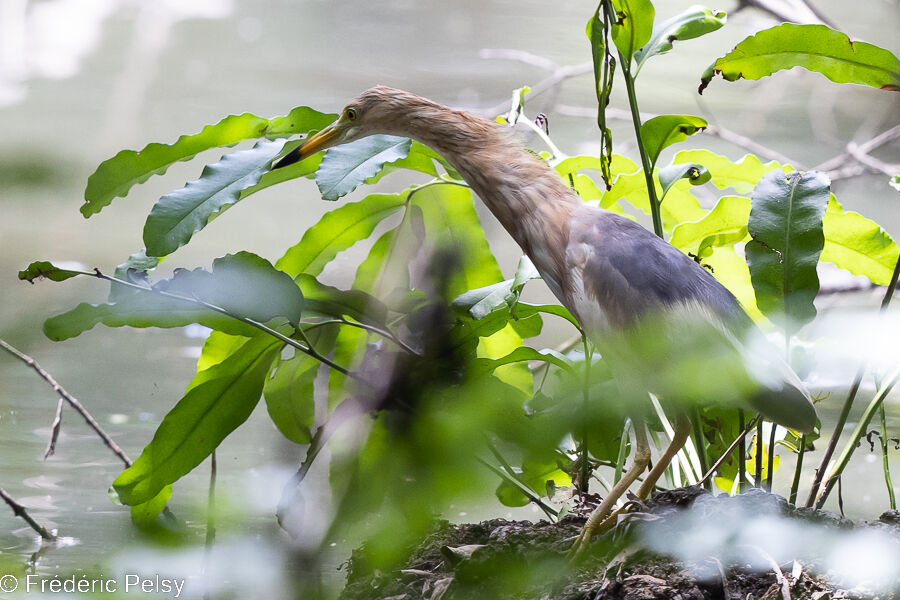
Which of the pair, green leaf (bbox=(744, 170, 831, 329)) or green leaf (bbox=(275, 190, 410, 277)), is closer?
green leaf (bbox=(744, 170, 831, 329))

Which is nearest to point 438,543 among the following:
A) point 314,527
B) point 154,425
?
point 314,527

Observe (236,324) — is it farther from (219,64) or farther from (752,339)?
(219,64)

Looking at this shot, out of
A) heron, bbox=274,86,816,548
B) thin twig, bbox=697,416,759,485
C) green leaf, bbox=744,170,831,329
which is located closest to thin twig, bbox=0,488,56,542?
heron, bbox=274,86,816,548

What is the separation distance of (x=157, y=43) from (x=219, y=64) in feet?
0.39

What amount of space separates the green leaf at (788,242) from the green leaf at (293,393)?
54cm

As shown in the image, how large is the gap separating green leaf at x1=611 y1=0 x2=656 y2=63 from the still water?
2.01 feet

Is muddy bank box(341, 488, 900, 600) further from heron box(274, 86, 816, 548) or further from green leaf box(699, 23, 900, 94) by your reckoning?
green leaf box(699, 23, 900, 94)

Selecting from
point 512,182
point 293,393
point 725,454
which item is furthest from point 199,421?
point 725,454

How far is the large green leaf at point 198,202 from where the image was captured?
702 mm

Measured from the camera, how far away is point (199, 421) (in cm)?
80

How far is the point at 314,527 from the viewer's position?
86 centimetres

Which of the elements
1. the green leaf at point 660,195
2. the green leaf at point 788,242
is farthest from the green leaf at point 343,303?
the green leaf at point 788,242

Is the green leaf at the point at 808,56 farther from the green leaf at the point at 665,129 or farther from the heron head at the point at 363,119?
the heron head at the point at 363,119

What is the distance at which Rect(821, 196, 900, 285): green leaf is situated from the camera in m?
0.87
